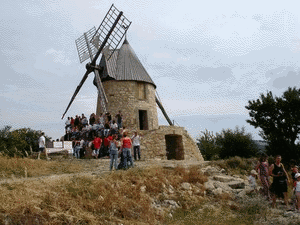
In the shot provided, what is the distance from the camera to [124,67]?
805 inches

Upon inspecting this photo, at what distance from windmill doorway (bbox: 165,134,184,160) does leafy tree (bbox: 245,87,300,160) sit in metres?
5.80

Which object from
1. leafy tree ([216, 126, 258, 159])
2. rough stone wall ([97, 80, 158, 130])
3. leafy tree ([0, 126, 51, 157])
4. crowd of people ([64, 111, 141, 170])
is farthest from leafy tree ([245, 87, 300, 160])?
leafy tree ([0, 126, 51, 157])

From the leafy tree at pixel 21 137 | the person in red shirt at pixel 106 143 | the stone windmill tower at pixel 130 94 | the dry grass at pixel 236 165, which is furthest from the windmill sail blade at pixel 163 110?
the leafy tree at pixel 21 137

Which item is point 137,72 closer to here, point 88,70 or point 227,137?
point 88,70

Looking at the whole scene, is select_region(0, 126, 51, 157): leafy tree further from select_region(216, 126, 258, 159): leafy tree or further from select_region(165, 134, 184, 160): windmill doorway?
select_region(216, 126, 258, 159): leafy tree

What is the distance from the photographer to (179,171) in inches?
392

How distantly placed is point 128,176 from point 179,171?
2252mm

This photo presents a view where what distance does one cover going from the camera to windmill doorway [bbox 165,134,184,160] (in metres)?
18.9

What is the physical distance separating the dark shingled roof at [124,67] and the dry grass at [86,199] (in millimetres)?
11788

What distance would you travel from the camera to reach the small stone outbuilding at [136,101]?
18.9 m

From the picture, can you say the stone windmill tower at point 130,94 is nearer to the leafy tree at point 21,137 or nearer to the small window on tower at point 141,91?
the small window on tower at point 141,91

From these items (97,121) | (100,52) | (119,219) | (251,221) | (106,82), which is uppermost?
(100,52)

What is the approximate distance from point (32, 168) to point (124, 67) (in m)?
11.1

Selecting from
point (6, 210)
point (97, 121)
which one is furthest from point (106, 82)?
point (6, 210)
